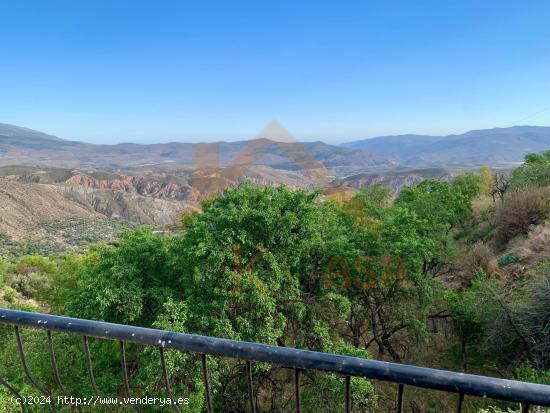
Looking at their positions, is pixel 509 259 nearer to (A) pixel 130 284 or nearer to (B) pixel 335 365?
(A) pixel 130 284

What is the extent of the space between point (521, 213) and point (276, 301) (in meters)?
17.0

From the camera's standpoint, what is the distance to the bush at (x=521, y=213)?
20125 mm

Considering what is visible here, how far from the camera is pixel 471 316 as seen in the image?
13.6 m

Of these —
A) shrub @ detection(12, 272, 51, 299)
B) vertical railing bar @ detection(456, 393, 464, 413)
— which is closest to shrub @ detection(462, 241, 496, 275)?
vertical railing bar @ detection(456, 393, 464, 413)

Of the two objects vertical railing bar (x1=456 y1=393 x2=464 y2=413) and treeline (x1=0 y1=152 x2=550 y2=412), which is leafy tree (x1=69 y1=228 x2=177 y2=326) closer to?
treeline (x1=0 y1=152 x2=550 y2=412)

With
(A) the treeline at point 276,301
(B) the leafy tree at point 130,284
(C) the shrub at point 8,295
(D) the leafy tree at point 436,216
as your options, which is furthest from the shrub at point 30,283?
(D) the leafy tree at point 436,216

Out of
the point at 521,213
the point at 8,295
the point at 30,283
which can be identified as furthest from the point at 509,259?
the point at 30,283

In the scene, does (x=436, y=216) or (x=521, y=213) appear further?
(x=521, y=213)

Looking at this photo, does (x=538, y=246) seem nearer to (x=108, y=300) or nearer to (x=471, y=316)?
(x=471, y=316)

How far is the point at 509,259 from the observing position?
17.1 meters

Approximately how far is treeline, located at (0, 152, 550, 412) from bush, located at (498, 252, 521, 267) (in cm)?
201

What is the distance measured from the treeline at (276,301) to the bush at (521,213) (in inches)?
→ 287

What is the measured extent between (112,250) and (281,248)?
6.61 metres

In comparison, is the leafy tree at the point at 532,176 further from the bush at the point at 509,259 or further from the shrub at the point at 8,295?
the shrub at the point at 8,295
